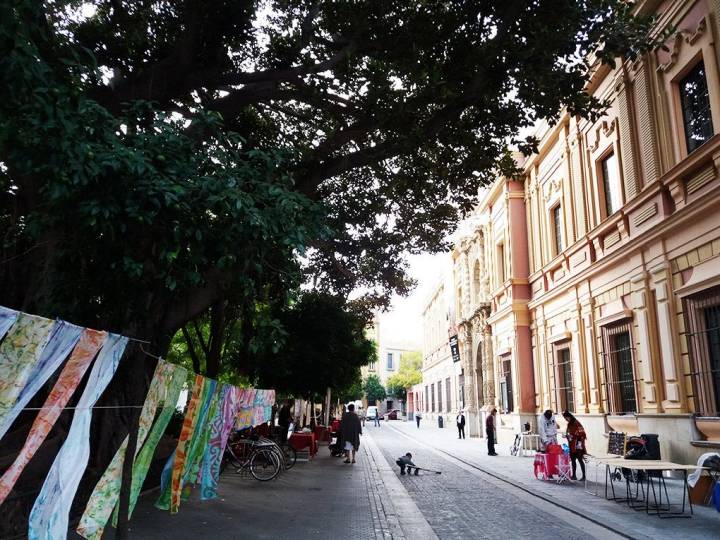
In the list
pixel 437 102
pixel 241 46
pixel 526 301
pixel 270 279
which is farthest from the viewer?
pixel 526 301

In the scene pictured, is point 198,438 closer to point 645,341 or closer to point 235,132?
point 235,132

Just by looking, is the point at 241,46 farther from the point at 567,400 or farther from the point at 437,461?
the point at 567,400

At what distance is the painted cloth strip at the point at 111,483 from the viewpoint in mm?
5294

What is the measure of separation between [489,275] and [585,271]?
11099 millimetres

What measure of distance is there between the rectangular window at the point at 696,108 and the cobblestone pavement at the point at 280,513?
940cm

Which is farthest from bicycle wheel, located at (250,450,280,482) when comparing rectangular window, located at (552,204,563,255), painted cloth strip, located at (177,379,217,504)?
rectangular window, located at (552,204,563,255)

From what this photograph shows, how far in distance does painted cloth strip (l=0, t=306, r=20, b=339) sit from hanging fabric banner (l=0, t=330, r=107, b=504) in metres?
0.78

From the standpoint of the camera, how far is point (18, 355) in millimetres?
4203

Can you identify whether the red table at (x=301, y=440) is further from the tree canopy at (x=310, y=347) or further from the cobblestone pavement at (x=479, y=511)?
the cobblestone pavement at (x=479, y=511)

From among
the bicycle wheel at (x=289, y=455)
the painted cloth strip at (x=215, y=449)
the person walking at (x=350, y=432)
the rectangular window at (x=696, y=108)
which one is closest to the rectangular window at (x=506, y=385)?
the person walking at (x=350, y=432)

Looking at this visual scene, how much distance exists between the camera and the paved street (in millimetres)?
7598

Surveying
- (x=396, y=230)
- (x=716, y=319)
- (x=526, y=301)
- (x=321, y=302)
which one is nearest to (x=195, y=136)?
(x=396, y=230)

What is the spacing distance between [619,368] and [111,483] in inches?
525

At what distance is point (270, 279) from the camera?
8.15 metres
